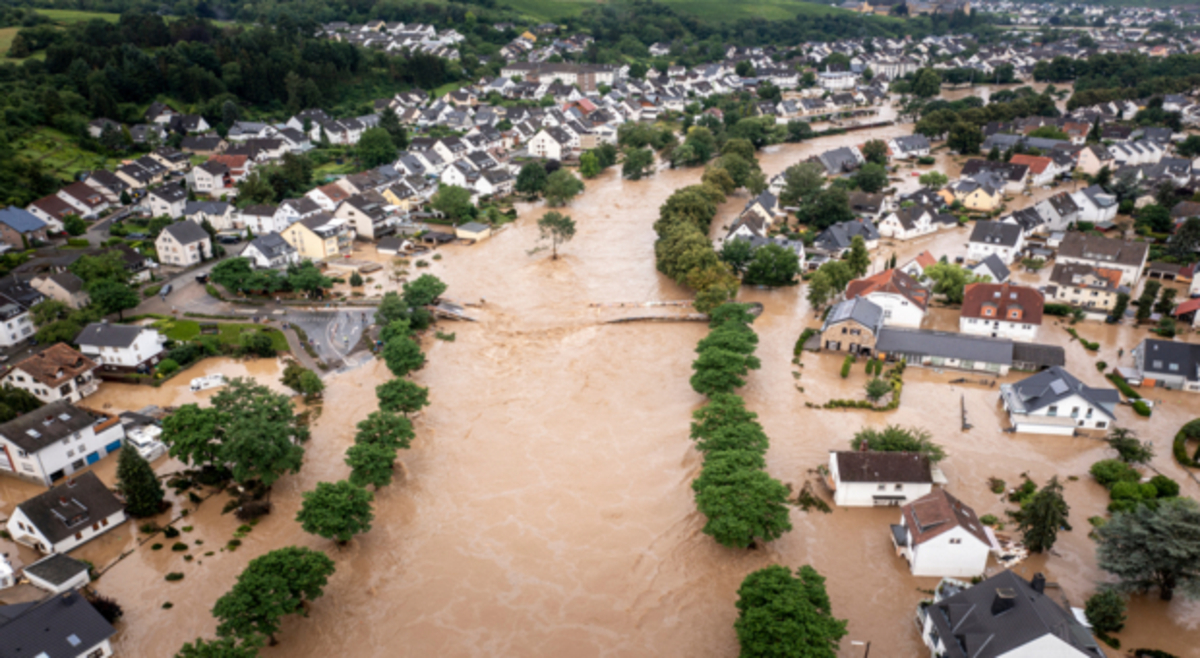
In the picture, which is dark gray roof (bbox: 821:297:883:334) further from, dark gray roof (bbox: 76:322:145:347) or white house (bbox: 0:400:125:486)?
dark gray roof (bbox: 76:322:145:347)

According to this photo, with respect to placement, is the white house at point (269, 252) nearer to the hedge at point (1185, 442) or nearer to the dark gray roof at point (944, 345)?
the dark gray roof at point (944, 345)

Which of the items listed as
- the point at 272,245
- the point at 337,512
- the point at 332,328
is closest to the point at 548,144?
the point at 272,245

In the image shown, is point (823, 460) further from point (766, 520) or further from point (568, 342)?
point (568, 342)

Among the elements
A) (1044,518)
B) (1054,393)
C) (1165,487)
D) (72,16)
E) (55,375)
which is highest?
(72,16)

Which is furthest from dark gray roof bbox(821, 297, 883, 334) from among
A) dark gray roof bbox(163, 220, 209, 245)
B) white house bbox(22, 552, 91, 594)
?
dark gray roof bbox(163, 220, 209, 245)

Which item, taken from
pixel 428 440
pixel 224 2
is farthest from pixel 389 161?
pixel 224 2

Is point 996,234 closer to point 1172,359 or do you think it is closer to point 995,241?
point 995,241

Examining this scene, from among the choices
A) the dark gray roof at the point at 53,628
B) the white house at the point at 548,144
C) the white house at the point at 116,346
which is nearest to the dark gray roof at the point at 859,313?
the dark gray roof at the point at 53,628
